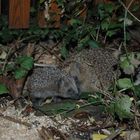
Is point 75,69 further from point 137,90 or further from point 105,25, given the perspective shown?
point 137,90

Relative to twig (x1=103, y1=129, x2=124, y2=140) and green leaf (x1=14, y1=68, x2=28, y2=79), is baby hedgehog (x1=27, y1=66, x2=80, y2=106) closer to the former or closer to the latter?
green leaf (x1=14, y1=68, x2=28, y2=79)

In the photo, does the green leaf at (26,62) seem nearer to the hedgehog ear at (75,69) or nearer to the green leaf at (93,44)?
the hedgehog ear at (75,69)

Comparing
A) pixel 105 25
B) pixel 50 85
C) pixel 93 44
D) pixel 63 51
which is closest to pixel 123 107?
pixel 50 85

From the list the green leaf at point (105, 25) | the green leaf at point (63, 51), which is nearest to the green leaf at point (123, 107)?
the green leaf at point (63, 51)

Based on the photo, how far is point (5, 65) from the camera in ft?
16.2

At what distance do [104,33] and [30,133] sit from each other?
213cm

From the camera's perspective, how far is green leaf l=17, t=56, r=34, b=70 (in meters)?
4.63

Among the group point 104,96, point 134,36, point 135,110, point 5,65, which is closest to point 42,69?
point 5,65

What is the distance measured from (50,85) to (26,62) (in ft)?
1.25

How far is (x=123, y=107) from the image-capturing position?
4.01 metres

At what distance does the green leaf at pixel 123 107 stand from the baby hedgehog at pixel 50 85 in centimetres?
91

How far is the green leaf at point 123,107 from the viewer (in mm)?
3998

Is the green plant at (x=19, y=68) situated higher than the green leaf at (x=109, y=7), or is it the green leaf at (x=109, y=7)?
the green leaf at (x=109, y=7)

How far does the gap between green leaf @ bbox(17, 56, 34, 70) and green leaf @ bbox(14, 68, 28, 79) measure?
40 mm
